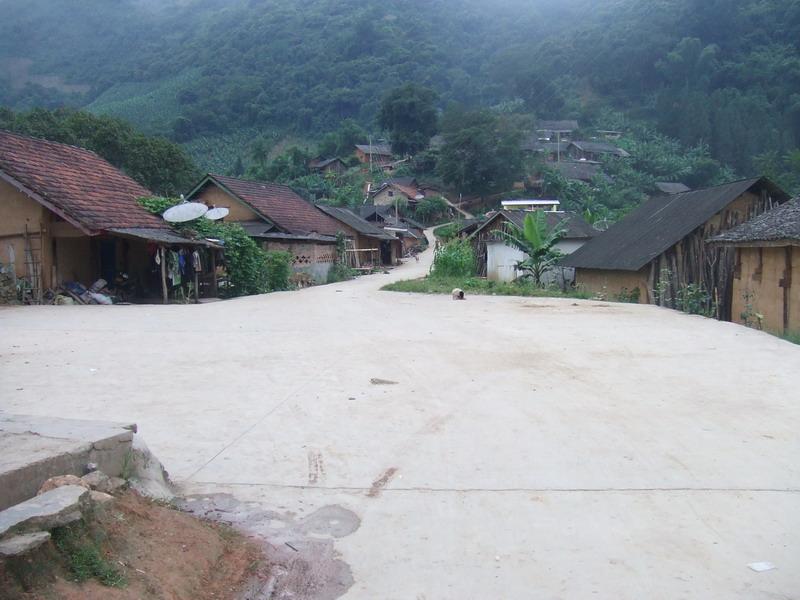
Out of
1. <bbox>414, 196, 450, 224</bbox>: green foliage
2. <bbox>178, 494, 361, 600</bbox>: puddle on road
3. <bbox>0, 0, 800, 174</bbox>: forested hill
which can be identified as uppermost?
<bbox>0, 0, 800, 174</bbox>: forested hill

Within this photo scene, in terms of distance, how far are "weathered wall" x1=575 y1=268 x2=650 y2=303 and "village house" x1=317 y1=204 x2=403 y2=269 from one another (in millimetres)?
16829

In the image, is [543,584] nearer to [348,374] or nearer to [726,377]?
[348,374]

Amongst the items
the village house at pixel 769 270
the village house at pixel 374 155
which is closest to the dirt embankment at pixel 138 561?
the village house at pixel 769 270

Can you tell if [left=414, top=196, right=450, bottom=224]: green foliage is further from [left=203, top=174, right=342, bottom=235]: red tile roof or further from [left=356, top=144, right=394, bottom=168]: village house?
[left=203, top=174, right=342, bottom=235]: red tile roof

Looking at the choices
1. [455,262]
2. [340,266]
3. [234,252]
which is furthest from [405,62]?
[234,252]

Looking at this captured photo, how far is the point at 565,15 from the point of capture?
416ft

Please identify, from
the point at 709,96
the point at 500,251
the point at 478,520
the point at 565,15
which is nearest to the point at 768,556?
the point at 478,520

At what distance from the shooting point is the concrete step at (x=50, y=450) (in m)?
3.32

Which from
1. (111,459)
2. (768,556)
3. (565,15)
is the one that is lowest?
(768,556)

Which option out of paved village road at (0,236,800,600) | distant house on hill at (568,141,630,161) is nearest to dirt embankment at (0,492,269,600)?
paved village road at (0,236,800,600)

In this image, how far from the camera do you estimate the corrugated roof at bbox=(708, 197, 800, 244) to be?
44.4ft

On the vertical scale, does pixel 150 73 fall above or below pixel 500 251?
above

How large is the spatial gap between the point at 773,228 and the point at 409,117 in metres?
66.9

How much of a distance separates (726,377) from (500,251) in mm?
23094
